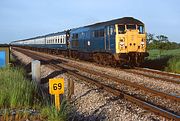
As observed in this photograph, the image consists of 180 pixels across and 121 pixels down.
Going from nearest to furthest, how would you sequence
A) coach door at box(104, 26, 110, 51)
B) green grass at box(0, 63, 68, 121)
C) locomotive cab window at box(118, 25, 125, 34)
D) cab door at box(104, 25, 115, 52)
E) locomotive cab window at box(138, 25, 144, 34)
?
1. green grass at box(0, 63, 68, 121)
2. locomotive cab window at box(118, 25, 125, 34)
3. cab door at box(104, 25, 115, 52)
4. locomotive cab window at box(138, 25, 144, 34)
5. coach door at box(104, 26, 110, 51)

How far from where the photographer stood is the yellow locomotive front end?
22250mm

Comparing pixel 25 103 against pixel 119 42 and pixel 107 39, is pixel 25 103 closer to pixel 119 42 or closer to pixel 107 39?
pixel 119 42

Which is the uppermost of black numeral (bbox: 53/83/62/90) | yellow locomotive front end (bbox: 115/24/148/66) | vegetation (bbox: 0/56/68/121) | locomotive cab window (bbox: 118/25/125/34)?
locomotive cab window (bbox: 118/25/125/34)

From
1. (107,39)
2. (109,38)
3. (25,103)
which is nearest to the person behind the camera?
(25,103)

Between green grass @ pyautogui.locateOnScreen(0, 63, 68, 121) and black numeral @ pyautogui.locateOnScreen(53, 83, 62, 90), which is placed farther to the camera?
black numeral @ pyautogui.locateOnScreen(53, 83, 62, 90)

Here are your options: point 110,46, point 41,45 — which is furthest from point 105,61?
point 41,45

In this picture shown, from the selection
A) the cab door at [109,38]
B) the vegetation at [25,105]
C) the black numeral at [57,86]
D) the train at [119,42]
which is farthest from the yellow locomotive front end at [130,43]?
the black numeral at [57,86]

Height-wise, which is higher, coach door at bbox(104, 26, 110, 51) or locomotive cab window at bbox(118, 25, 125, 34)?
locomotive cab window at bbox(118, 25, 125, 34)

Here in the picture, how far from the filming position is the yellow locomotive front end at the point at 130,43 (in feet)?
73.0

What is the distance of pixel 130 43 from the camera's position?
22.6 m

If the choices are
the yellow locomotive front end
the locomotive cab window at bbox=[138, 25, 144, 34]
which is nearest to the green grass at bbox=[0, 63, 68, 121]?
the yellow locomotive front end

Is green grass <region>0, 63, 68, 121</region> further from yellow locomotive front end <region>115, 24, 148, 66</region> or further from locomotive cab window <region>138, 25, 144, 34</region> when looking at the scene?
locomotive cab window <region>138, 25, 144, 34</region>

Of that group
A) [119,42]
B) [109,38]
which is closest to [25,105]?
[119,42]

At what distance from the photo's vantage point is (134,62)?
919 inches
